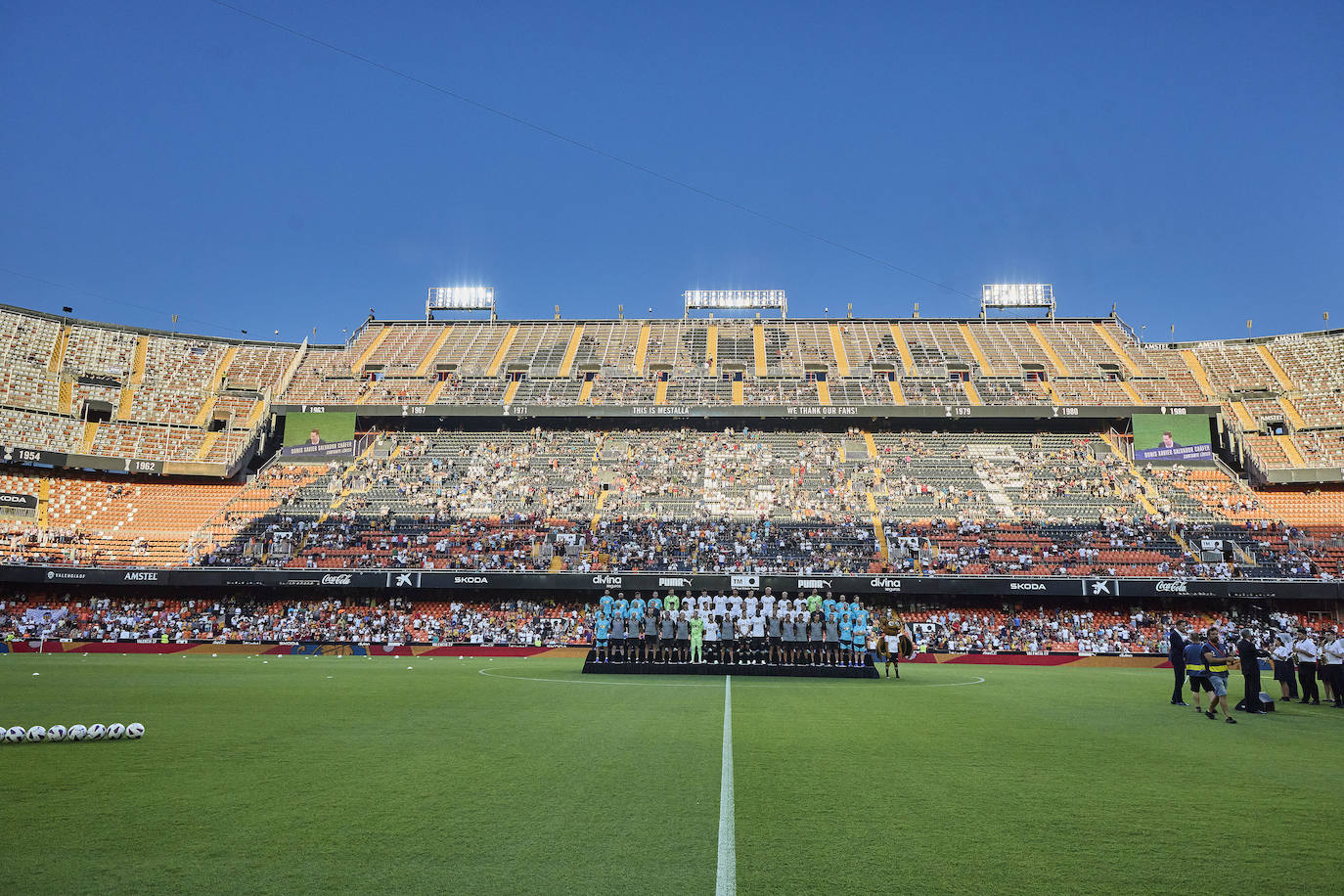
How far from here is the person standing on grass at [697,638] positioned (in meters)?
22.6

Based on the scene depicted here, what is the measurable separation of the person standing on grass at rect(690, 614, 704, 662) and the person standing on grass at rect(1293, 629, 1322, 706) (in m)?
12.7

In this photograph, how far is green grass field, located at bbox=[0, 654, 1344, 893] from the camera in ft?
16.8

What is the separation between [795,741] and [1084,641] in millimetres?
29725

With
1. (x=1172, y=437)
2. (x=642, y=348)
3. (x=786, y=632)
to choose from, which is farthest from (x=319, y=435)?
(x=1172, y=437)

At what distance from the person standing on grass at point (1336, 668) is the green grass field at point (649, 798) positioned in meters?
2.44

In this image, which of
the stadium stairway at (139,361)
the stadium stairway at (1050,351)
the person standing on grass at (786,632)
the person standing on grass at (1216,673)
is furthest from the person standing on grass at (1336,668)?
the stadium stairway at (139,361)

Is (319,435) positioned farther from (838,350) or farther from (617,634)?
(617,634)

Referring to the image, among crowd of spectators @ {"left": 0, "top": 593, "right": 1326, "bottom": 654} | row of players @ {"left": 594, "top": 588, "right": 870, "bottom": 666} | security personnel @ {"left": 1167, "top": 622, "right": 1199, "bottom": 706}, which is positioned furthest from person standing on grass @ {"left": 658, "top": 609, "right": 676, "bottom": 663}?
crowd of spectators @ {"left": 0, "top": 593, "right": 1326, "bottom": 654}

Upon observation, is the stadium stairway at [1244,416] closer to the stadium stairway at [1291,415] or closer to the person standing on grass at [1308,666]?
the stadium stairway at [1291,415]

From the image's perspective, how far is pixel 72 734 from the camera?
9.63 metres

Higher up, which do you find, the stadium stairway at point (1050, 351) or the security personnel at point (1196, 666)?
the stadium stairway at point (1050, 351)

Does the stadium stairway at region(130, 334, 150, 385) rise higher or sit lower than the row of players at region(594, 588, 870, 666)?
higher

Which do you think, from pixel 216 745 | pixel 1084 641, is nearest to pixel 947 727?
pixel 216 745

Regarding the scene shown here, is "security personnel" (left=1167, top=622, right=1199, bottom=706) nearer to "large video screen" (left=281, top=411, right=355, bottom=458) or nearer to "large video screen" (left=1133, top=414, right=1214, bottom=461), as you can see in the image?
"large video screen" (left=1133, top=414, right=1214, bottom=461)
